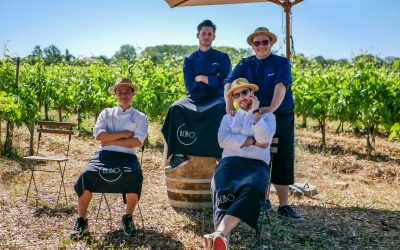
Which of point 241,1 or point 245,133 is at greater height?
point 241,1

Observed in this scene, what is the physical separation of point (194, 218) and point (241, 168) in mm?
1143

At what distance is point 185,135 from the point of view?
440 centimetres

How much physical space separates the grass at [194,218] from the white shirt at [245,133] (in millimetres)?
771

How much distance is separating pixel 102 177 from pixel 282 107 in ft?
5.92

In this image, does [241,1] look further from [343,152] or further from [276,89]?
[343,152]

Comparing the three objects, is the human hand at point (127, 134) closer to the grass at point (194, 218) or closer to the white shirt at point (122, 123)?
the white shirt at point (122, 123)

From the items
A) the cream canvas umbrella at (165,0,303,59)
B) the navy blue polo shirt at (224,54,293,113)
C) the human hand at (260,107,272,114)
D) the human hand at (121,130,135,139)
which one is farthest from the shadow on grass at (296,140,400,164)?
the human hand at (121,130,135,139)

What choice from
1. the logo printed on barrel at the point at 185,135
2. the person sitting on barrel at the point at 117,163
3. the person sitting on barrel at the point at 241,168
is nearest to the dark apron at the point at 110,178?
the person sitting on barrel at the point at 117,163

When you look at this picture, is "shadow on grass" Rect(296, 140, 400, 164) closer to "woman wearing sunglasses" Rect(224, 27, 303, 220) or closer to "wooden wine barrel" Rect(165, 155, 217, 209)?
"woman wearing sunglasses" Rect(224, 27, 303, 220)

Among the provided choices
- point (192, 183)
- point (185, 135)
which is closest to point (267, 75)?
point (185, 135)

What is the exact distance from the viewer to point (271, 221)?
A: 14.4ft

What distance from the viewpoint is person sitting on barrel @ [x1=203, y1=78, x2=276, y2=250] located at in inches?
125

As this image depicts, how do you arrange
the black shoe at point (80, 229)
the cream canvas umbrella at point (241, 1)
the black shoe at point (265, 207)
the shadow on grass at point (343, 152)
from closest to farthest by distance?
the black shoe at point (265, 207), the black shoe at point (80, 229), the cream canvas umbrella at point (241, 1), the shadow on grass at point (343, 152)

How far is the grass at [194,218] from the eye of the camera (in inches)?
151
